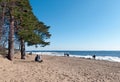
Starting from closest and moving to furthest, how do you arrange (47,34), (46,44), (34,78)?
(34,78) → (46,44) → (47,34)

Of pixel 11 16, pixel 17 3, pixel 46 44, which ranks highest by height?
pixel 17 3

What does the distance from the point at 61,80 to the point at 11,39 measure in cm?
864

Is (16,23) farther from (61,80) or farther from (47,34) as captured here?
(47,34)

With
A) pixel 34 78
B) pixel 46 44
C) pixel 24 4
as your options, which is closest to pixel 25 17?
pixel 24 4

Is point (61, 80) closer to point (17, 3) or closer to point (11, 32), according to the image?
point (11, 32)

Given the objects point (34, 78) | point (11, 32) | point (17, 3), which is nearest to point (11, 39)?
point (11, 32)

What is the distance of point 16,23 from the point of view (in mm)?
21625

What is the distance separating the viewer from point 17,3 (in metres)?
20.2

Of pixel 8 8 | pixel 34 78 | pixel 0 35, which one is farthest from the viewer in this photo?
pixel 8 8

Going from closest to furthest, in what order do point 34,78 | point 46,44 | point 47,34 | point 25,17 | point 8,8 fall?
point 34,78 < point 8,8 < point 25,17 < point 46,44 < point 47,34

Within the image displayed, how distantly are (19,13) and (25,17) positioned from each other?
1544 millimetres

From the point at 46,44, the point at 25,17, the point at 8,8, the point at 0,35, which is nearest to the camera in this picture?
the point at 0,35

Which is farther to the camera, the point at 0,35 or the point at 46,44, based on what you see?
the point at 46,44

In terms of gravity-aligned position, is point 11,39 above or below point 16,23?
below
